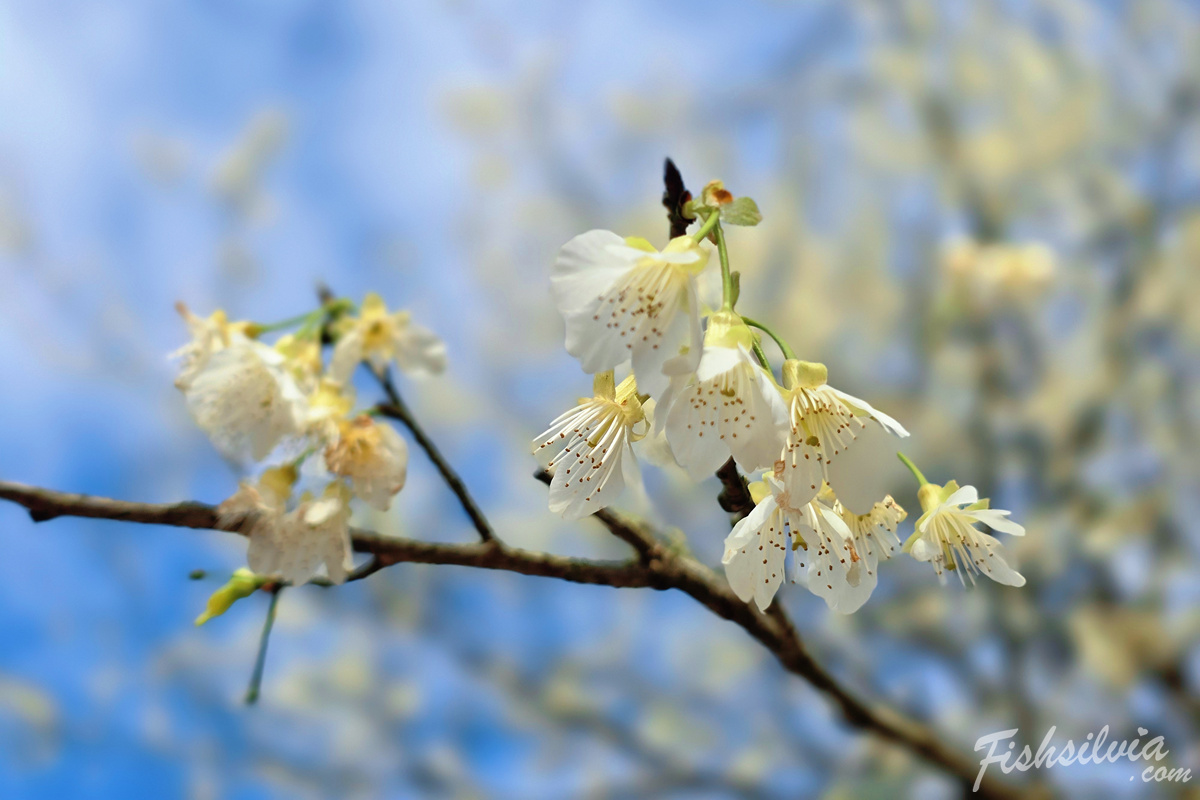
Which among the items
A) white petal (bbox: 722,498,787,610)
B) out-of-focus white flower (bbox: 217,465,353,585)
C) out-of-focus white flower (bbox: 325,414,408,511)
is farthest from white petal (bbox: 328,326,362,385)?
white petal (bbox: 722,498,787,610)

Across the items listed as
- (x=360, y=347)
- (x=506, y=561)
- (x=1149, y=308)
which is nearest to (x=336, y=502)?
(x=506, y=561)

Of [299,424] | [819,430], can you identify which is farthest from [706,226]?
[299,424]

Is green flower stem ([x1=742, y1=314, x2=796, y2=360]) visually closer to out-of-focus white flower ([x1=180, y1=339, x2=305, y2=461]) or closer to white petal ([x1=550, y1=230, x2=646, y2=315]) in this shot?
white petal ([x1=550, y1=230, x2=646, y2=315])

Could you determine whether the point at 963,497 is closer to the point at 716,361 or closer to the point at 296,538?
the point at 716,361

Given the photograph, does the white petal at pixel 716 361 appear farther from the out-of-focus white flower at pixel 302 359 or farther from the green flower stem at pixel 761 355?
the out-of-focus white flower at pixel 302 359

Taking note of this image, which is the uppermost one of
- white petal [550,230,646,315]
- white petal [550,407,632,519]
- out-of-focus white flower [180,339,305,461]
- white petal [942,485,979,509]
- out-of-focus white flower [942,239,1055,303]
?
out-of-focus white flower [942,239,1055,303]

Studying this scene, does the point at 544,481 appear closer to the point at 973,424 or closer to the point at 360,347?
the point at 360,347

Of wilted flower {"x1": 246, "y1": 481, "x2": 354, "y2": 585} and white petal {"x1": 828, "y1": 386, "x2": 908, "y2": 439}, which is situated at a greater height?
white petal {"x1": 828, "y1": 386, "x2": 908, "y2": 439}
